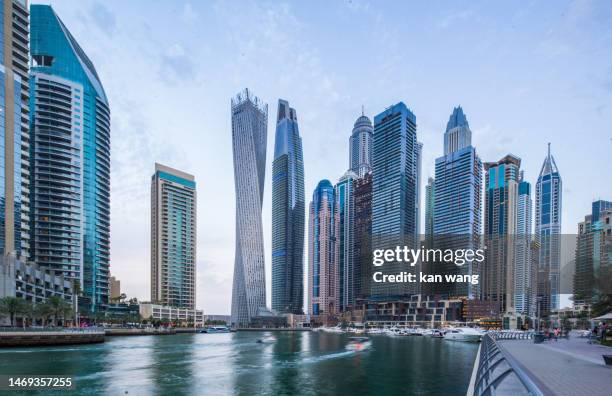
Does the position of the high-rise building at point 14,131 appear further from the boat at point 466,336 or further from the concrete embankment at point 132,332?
the boat at point 466,336

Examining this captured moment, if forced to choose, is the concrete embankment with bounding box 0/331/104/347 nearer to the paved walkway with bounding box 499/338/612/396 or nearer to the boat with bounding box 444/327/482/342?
the paved walkway with bounding box 499/338/612/396

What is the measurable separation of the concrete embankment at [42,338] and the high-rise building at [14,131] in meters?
38.7

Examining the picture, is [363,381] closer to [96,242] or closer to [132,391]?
[132,391]

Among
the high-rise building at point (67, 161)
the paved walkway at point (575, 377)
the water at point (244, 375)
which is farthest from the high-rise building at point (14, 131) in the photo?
the paved walkway at point (575, 377)

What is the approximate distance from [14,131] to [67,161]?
46180 millimetres

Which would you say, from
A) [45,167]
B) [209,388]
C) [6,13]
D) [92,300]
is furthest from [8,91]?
[209,388]

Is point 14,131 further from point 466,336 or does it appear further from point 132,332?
point 466,336

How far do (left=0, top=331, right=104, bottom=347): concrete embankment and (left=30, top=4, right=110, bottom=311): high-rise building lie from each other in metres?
79.5

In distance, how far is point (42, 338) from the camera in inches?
2768

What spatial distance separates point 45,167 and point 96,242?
109ft

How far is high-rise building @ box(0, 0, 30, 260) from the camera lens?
104 meters

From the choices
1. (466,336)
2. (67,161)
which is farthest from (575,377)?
(67,161)

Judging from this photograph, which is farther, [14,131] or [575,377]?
[14,131]

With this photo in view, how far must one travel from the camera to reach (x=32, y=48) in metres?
162
